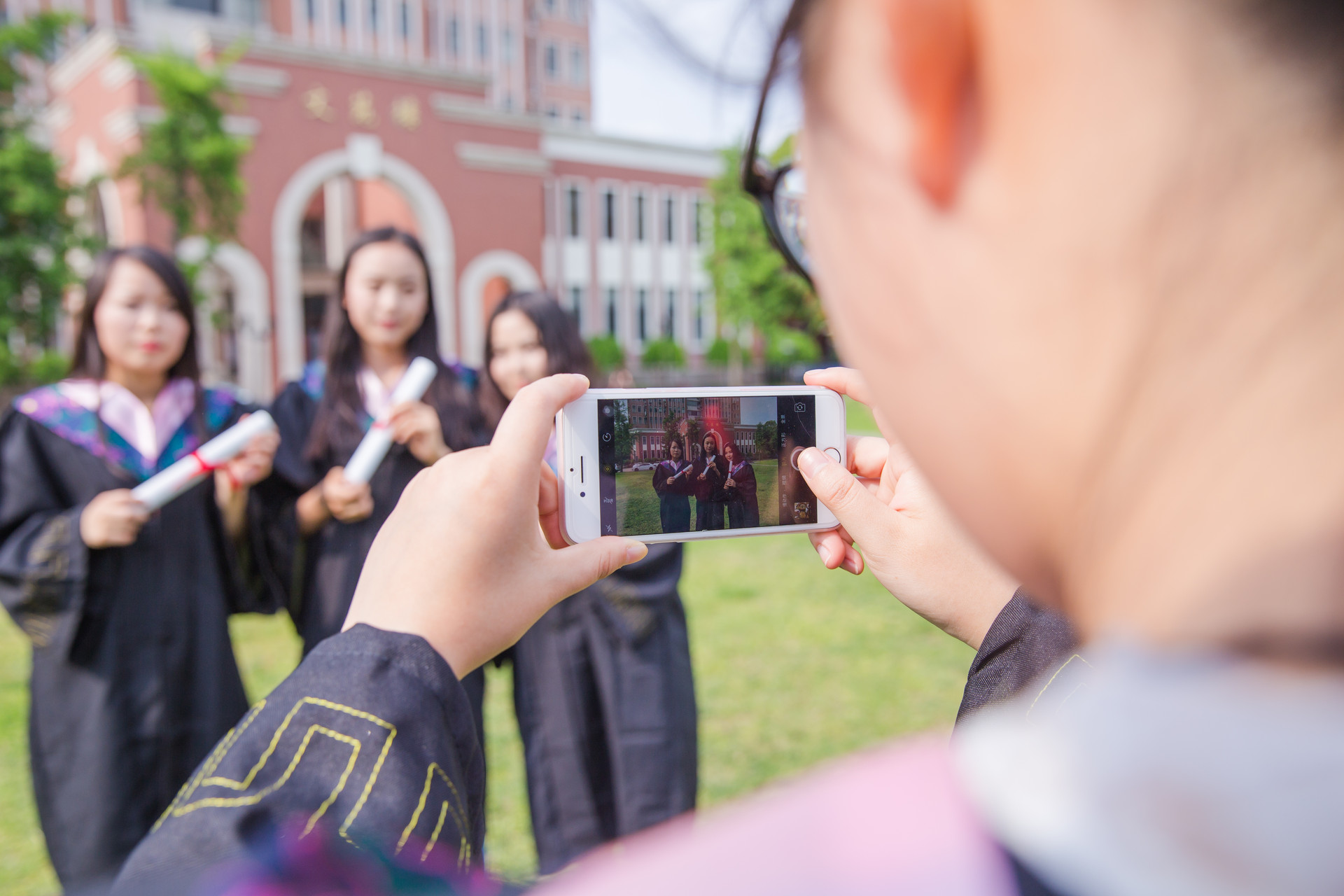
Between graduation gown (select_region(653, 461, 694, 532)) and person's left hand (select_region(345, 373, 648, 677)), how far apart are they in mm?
282

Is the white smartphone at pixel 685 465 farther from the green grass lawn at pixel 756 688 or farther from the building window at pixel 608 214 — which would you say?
the building window at pixel 608 214

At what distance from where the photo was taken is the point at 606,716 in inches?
103

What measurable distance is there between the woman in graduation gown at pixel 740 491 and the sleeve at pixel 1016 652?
435mm

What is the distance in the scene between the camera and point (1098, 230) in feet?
1.12

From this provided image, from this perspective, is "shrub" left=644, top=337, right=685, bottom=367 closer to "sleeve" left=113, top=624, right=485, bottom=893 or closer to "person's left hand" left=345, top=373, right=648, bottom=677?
"person's left hand" left=345, top=373, right=648, bottom=677

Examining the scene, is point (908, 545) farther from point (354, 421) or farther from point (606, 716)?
point (354, 421)

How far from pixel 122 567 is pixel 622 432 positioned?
73.6 inches

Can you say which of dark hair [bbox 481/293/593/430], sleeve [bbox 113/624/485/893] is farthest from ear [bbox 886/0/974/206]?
dark hair [bbox 481/293/593/430]

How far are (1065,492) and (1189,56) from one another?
175 millimetres

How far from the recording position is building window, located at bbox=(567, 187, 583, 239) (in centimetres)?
2362

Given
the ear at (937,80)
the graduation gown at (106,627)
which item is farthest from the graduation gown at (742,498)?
the graduation gown at (106,627)

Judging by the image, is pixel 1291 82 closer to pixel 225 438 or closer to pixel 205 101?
pixel 225 438

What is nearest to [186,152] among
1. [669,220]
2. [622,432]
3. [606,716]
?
[606,716]

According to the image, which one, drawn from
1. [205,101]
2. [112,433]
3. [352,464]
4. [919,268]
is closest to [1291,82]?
[919,268]
